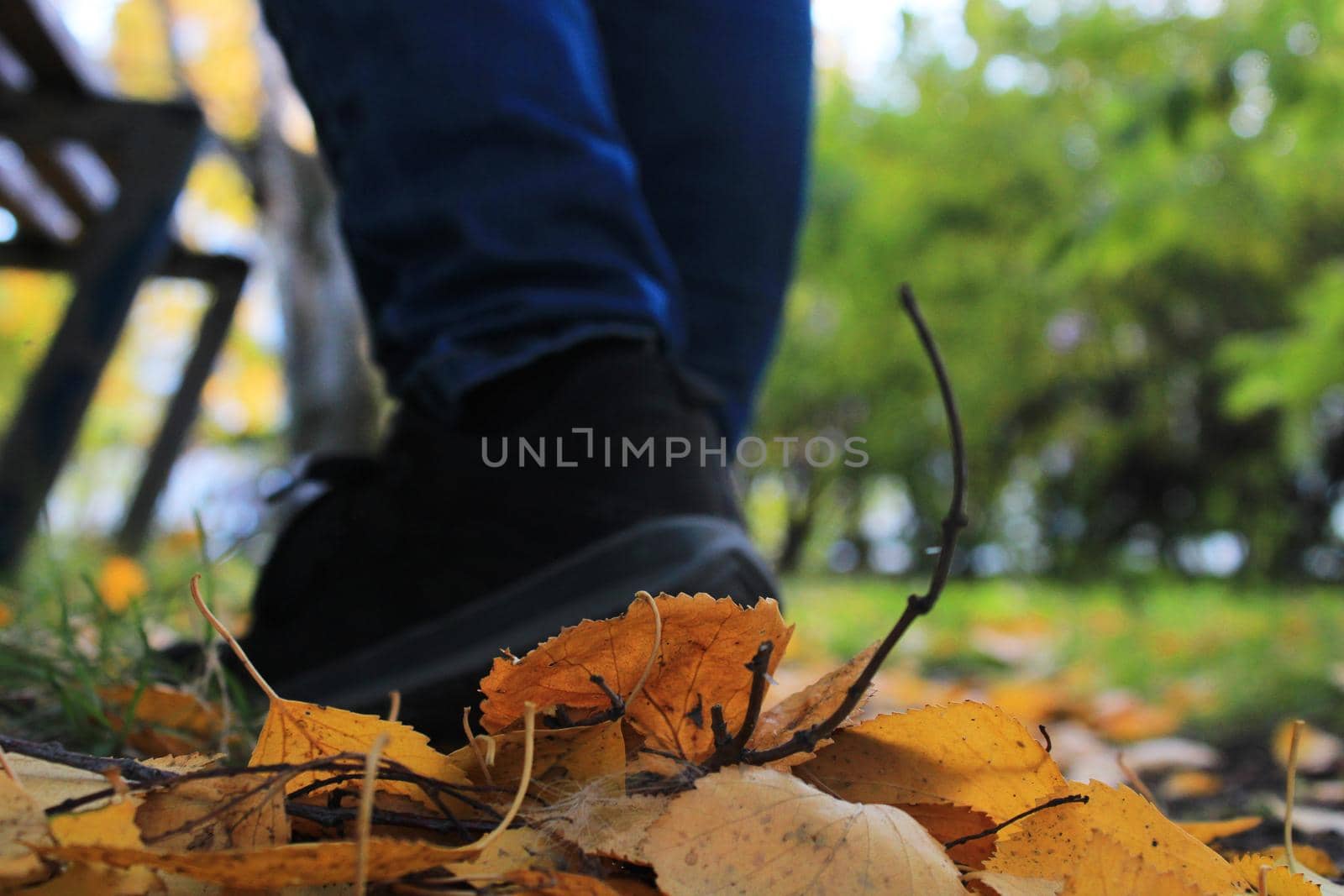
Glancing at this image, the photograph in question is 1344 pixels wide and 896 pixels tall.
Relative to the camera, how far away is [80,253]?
1.68m

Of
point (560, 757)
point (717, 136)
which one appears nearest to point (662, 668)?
point (560, 757)

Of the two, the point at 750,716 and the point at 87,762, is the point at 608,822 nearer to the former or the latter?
the point at 750,716

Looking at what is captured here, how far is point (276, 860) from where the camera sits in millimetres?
326

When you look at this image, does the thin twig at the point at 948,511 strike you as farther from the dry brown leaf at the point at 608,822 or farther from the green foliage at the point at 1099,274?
the green foliage at the point at 1099,274

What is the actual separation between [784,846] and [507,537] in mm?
444

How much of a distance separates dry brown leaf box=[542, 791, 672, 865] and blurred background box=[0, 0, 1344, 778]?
0.55 m

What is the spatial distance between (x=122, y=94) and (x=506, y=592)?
1521 millimetres

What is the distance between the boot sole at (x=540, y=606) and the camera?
2.35 ft

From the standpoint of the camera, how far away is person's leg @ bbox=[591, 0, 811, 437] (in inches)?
42.6

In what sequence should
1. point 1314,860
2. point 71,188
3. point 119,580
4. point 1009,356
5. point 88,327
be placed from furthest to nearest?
1. point 1009,356
2. point 71,188
3. point 119,580
4. point 88,327
5. point 1314,860

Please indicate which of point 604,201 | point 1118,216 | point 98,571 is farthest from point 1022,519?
point 604,201

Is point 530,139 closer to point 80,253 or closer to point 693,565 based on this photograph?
point 693,565

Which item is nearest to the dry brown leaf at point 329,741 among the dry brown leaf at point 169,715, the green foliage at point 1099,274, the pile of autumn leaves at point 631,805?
the pile of autumn leaves at point 631,805

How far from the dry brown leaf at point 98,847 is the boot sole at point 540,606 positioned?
1.12ft
